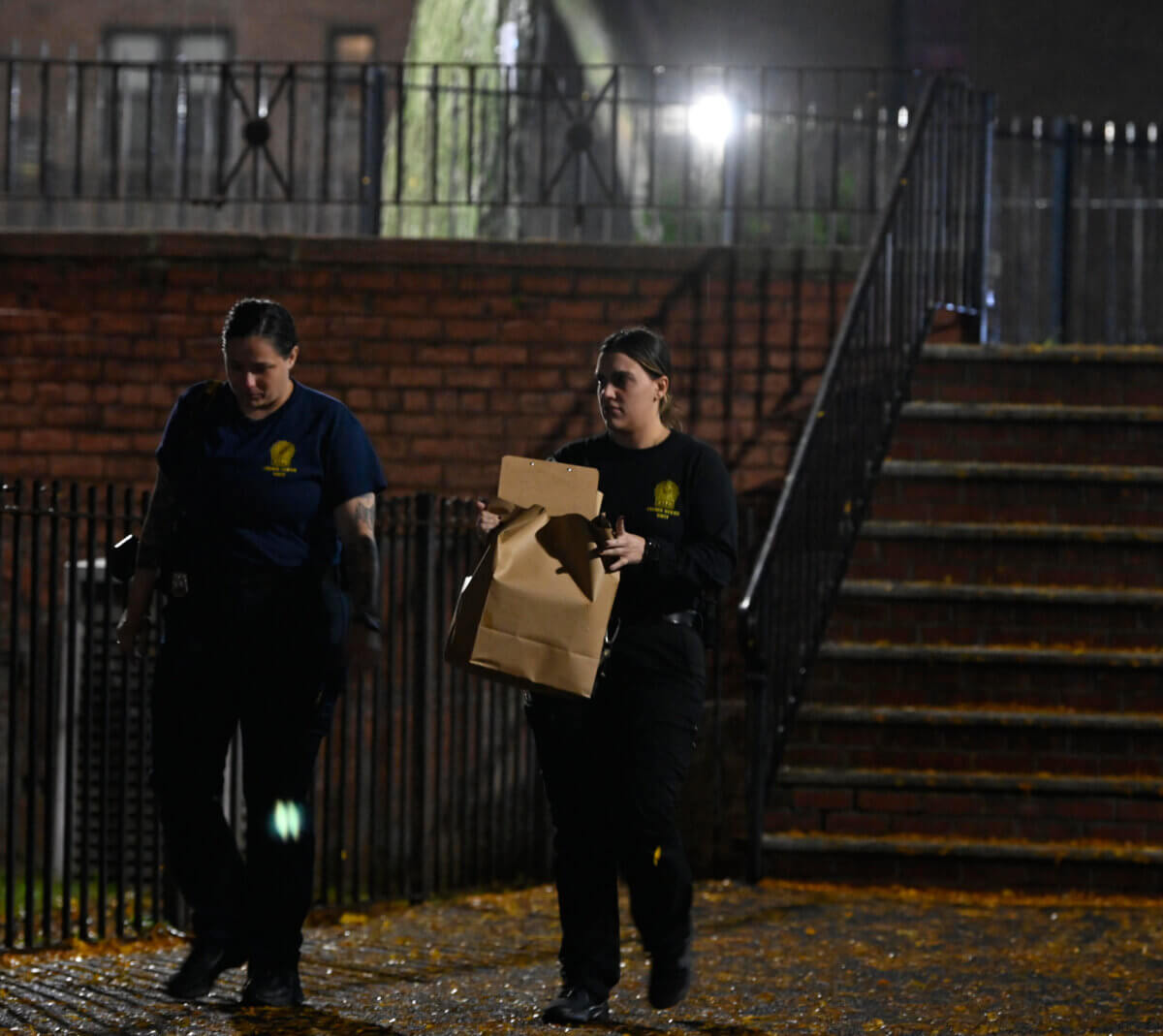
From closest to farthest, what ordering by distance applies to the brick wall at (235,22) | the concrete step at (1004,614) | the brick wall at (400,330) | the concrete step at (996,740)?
the concrete step at (996,740) < the concrete step at (1004,614) < the brick wall at (400,330) < the brick wall at (235,22)

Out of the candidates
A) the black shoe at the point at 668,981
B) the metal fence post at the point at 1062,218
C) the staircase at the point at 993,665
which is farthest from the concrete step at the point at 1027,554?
the black shoe at the point at 668,981

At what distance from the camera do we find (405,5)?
27.0 metres

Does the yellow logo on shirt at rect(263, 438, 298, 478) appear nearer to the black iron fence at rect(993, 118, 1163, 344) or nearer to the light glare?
the light glare

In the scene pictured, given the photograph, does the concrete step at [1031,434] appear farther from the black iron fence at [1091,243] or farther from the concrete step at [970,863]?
the black iron fence at [1091,243]

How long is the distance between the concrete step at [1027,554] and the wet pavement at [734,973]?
149cm

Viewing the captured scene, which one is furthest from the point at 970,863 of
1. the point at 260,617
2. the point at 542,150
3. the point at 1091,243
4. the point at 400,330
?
the point at 1091,243

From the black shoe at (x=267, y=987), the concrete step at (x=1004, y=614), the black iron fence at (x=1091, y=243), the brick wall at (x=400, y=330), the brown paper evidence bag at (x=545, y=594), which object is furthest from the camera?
the black iron fence at (x=1091, y=243)

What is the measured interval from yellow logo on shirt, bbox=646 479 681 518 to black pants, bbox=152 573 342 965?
2.89 feet

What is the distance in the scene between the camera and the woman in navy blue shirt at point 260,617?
4.53m

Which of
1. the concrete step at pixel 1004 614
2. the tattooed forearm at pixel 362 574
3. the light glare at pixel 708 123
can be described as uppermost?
the light glare at pixel 708 123

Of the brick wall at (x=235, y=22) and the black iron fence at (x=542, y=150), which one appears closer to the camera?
the black iron fence at (x=542, y=150)

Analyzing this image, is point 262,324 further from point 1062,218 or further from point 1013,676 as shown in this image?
point 1062,218

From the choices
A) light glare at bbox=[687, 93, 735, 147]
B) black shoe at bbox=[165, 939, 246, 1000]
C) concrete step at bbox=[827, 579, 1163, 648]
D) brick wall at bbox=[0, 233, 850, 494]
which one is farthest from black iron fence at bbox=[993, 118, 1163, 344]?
black shoe at bbox=[165, 939, 246, 1000]

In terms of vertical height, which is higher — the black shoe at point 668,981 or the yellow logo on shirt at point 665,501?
the yellow logo on shirt at point 665,501
